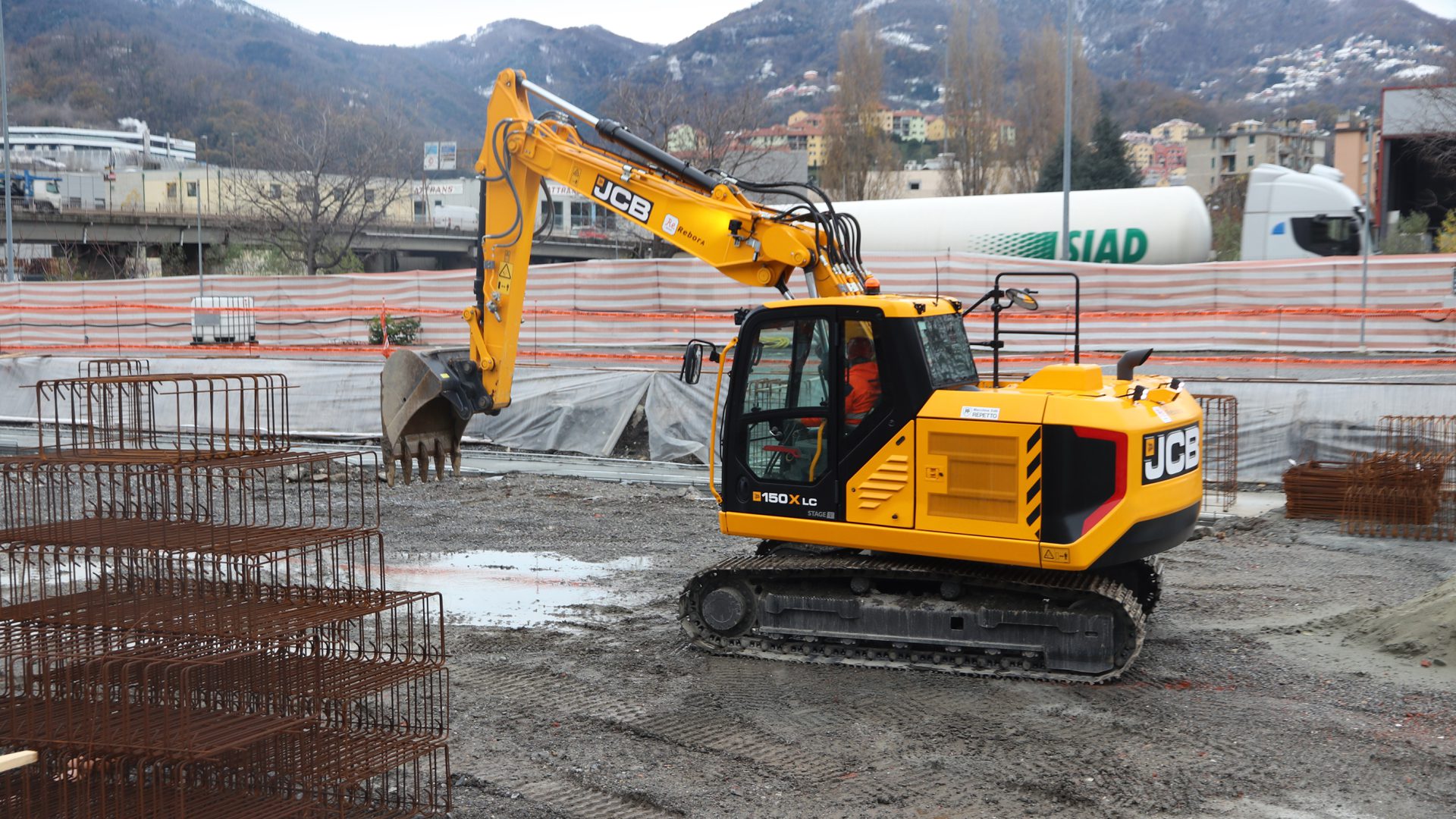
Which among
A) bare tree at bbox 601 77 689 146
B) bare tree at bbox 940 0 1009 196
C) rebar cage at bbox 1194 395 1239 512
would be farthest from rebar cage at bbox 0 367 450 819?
bare tree at bbox 940 0 1009 196

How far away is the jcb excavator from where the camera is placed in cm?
846

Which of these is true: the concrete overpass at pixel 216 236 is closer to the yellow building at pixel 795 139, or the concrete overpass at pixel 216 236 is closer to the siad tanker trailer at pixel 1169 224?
the yellow building at pixel 795 139

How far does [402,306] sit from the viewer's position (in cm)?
3045

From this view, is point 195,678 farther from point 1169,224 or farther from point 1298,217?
point 1298,217

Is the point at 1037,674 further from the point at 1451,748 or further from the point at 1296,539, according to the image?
the point at 1296,539

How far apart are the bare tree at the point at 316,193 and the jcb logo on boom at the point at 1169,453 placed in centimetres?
4132

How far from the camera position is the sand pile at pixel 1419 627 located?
29.9 feet

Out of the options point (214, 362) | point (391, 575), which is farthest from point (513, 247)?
point (214, 362)

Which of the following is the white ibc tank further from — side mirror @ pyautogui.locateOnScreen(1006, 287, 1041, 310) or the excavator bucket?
the excavator bucket

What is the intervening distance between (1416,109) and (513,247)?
36.1 metres

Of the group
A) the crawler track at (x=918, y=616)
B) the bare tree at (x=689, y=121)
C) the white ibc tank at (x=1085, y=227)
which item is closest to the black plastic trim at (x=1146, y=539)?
the crawler track at (x=918, y=616)

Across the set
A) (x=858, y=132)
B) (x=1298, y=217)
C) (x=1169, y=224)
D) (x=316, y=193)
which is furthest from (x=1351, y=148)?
(x=316, y=193)

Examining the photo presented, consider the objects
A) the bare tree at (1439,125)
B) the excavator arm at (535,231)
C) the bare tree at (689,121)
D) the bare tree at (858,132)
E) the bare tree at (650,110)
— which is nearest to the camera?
the excavator arm at (535,231)

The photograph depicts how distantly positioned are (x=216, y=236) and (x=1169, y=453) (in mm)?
61380
